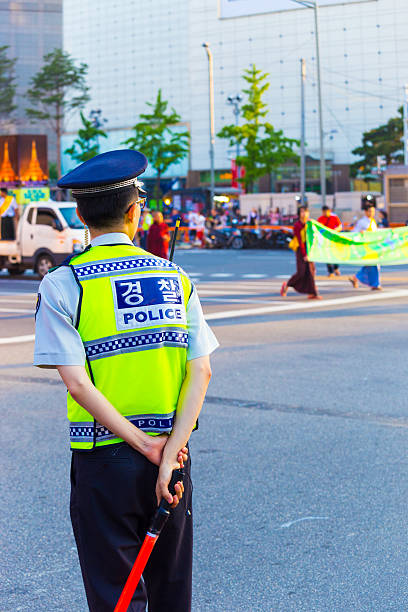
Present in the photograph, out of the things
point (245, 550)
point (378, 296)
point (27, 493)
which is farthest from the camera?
point (378, 296)

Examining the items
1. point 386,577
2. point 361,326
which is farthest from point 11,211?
point 386,577

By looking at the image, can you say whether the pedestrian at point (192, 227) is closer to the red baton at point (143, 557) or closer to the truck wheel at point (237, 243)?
the truck wheel at point (237, 243)

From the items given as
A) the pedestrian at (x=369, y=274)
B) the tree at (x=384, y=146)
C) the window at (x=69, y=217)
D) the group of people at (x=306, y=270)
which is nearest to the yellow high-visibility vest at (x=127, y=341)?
the group of people at (x=306, y=270)

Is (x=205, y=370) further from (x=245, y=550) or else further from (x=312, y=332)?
(x=312, y=332)

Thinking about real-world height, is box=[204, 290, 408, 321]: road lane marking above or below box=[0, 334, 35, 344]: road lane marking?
above

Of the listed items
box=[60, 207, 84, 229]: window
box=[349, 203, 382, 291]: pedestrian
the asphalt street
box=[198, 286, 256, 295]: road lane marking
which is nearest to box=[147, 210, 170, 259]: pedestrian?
box=[198, 286, 256, 295]: road lane marking

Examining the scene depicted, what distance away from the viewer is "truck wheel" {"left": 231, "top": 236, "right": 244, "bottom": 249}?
4019cm

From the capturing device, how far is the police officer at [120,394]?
2.53 metres

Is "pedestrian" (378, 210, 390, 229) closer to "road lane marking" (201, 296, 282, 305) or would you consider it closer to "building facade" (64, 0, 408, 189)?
"road lane marking" (201, 296, 282, 305)

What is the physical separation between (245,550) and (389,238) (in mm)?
16604

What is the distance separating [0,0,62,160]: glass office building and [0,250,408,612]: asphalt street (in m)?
127

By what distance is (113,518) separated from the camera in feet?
8.33

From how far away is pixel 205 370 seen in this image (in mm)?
2672

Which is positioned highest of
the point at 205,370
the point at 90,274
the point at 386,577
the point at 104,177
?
the point at 104,177
